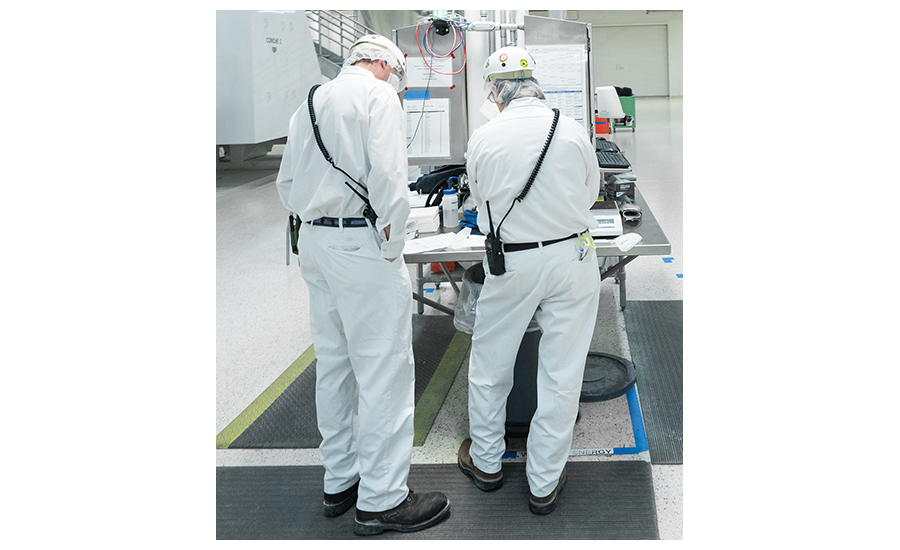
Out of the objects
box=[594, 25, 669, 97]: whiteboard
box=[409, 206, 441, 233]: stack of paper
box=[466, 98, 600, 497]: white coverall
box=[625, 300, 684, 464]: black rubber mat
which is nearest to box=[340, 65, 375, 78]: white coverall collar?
box=[466, 98, 600, 497]: white coverall

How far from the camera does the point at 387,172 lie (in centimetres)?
185

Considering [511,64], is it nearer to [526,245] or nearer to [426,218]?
[526,245]

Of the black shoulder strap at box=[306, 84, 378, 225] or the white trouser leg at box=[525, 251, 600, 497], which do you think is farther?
the white trouser leg at box=[525, 251, 600, 497]

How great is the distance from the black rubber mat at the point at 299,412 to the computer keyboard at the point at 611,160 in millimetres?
1368

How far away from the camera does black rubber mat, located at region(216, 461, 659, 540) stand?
2039mm

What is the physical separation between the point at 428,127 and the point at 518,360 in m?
1.61

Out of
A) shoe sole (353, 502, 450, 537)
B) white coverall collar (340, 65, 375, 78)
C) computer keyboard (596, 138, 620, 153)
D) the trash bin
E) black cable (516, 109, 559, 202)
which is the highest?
computer keyboard (596, 138, 620, 153)

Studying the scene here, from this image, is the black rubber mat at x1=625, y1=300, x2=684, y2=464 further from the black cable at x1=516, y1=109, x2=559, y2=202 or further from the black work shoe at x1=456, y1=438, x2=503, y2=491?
the black cable at x1=516, y1=109, x2=559, y2=202

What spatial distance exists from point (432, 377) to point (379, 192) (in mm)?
1605

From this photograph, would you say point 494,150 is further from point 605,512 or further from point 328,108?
point 605,512

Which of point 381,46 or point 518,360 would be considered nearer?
point 381,46

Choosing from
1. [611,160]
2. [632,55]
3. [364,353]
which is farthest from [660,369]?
[632,55]

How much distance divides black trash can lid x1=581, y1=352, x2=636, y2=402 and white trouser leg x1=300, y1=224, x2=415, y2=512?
1.08 m

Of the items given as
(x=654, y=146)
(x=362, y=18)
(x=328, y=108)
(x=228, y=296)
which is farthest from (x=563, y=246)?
(x=362, y=18)
